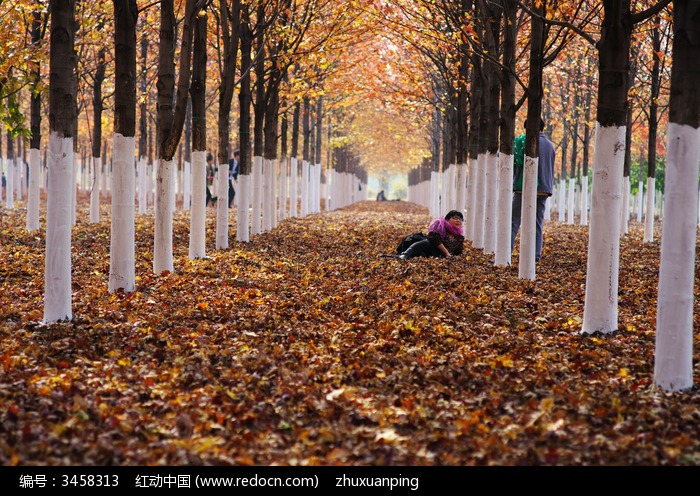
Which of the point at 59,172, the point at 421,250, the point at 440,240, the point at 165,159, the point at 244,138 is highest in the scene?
the point at 244,138

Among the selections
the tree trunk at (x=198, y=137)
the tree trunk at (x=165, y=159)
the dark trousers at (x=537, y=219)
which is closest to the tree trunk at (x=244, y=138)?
the tree trunk at (x=198, y=137)

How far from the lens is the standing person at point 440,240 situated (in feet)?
43.7

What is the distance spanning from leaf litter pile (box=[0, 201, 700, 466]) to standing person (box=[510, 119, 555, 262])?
2059 mm

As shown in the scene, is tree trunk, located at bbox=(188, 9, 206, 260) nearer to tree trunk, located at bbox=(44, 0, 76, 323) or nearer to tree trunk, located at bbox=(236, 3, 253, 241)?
tree trunk, located at bbox=(236, 3, 253, 241)

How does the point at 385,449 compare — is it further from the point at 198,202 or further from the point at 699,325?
the point at 198,202

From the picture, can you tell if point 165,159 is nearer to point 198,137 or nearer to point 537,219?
point 198,137

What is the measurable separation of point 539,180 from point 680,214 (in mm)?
7102

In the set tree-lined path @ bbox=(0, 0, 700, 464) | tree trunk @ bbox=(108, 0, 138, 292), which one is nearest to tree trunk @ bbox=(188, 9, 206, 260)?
tree-lined path @ bbox=(0, 0, 700, 464)

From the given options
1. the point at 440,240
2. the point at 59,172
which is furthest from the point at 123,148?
the point at 440,240

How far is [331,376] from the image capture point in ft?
19.0

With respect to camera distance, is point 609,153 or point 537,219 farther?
point 537,219

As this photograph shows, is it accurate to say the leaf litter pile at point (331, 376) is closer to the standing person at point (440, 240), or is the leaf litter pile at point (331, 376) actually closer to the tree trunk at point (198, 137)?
the tree trunk at point (198, 137)
